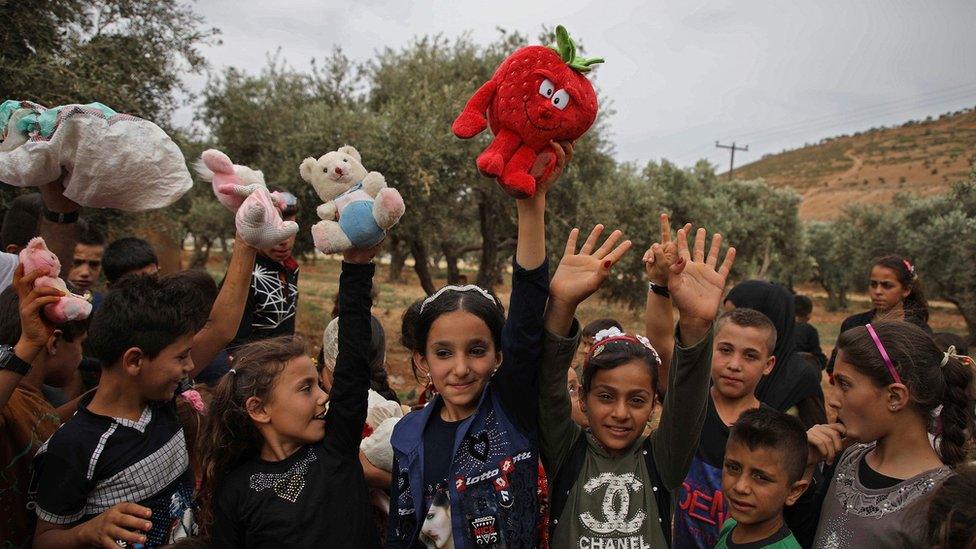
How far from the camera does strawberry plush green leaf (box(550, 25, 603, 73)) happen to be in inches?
75.3

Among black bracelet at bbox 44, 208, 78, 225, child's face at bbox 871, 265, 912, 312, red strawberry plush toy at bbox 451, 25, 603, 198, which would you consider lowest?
black bracelet at bbox 44, 208, 78, 225

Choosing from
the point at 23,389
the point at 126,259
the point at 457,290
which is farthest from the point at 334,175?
the point at 126,259

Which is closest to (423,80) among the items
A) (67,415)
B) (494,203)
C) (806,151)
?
(494,203)

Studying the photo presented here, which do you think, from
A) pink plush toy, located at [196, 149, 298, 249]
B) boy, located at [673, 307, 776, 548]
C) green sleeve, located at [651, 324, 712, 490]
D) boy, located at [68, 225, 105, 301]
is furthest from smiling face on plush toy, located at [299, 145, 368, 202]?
boy, located at [68, 225, 105, 301]

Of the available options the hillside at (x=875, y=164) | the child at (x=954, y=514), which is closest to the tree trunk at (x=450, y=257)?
the child at (x=954, y=514)

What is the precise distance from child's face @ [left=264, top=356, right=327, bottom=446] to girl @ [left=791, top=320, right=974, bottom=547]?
178 centimetres

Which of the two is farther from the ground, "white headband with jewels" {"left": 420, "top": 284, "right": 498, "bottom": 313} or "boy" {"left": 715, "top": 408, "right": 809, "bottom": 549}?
"white headband with jewels" {"left": 420, "top": 284, "right": 498, "bottom": 313}

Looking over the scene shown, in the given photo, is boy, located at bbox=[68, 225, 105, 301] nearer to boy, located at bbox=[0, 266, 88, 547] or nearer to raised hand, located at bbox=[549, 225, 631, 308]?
boy, located at bbox=[0, 266, 88, 547]

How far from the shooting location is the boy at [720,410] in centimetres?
245

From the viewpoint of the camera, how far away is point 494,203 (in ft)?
A: 38.1

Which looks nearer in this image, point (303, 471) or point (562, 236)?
point (303, 471)

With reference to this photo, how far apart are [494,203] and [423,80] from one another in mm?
2716

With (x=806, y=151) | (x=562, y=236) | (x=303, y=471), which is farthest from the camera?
(x=806, y=151)

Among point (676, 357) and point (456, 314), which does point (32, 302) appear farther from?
point (676, 357)
